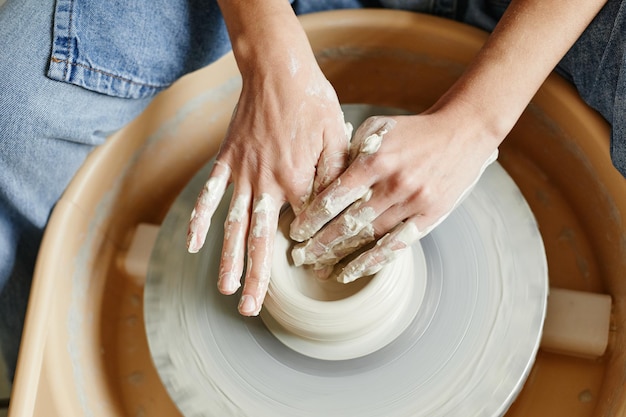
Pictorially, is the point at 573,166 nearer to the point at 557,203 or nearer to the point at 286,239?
the point at 557,203

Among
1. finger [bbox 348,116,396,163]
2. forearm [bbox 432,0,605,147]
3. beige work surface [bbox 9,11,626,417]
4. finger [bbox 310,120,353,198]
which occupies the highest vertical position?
forearm [bbox 432,0,605,147]

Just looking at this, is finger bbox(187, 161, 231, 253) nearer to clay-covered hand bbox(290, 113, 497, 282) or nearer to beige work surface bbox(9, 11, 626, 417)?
clay-covered hand bbox(290, 113, 497, 282)

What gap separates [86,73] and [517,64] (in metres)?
0.77

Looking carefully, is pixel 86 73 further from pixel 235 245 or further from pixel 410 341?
pixel 410 341

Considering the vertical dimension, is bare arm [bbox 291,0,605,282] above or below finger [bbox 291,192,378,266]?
above

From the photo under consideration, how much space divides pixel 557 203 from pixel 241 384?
2.63 feet

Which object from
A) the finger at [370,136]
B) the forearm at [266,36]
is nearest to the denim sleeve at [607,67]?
the finger at [370,136]

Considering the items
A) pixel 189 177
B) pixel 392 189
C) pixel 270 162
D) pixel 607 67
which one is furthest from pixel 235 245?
pixel 607 67

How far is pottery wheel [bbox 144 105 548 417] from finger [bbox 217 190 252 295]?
0.15 meters

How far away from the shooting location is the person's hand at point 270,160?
3.34ft

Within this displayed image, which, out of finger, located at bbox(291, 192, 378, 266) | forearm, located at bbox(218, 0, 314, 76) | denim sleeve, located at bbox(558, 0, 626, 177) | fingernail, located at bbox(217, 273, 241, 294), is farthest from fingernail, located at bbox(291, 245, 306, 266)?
denim sleeve, located at bbox(558, 0, 626, 177)

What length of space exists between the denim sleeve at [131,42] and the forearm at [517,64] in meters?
0.53

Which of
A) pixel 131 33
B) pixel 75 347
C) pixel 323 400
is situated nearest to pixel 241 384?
pixel 323 400

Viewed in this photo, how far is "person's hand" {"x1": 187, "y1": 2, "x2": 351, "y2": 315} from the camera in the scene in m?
1.02
